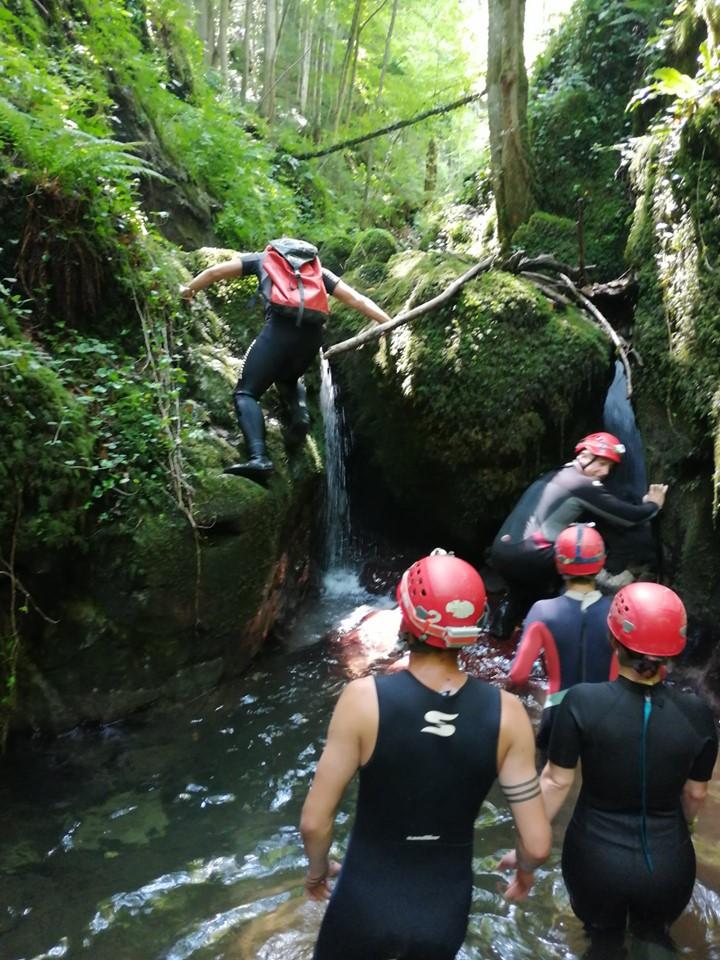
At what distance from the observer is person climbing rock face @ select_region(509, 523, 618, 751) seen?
11.2ft

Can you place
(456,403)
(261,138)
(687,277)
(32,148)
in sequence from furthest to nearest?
(261,138) < (456,403) < (687,277) < (32,148)

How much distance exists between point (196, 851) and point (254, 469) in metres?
2.83

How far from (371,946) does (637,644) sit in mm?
1348

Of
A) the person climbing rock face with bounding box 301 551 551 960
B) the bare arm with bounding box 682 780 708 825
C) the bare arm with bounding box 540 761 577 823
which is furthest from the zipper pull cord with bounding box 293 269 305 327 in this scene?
the bare arm with bounding box 682 780 708 825

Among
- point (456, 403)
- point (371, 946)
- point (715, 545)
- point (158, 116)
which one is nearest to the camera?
point (371, 946)

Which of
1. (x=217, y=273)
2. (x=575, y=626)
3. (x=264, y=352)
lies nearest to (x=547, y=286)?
(x=264, y=352)

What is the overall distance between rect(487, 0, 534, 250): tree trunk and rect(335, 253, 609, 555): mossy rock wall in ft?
8.44

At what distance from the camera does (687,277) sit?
20.8 ft

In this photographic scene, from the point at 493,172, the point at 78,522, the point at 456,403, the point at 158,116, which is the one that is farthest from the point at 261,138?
the point at 78,522

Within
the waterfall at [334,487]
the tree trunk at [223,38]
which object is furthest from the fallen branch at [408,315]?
the tree trunk at [223,38]

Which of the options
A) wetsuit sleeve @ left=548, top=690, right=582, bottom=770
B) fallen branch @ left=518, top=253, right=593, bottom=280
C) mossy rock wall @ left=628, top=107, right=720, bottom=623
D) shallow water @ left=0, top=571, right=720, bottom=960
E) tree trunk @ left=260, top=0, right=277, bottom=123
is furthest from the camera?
tree trunk @ left=260, top=0, right=277, bottom=123

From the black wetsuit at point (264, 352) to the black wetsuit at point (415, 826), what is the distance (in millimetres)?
3912

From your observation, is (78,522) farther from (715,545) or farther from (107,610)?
(715,545)

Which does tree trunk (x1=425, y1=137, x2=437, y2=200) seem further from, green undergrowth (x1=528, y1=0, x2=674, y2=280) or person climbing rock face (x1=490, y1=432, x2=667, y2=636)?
person climbing rock face (x1=490, y1=432, x2=667, y2=636)
